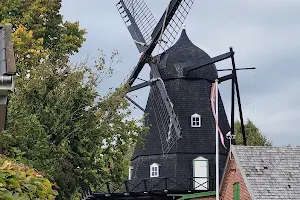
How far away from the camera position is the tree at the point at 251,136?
62934mm

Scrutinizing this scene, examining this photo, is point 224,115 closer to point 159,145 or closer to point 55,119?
point 159,145

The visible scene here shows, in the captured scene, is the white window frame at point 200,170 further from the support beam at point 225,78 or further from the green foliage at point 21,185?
the green foliage at point 21,185

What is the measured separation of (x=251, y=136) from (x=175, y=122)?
25.2 m

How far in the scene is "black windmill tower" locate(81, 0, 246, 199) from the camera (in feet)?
139

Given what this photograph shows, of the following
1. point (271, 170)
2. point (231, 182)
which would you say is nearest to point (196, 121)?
point (231, 182)

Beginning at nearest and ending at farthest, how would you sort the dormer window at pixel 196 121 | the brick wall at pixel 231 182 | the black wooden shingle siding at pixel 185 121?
the brick wall at pixel 231 182
the black wooden shingle siding at pixel 185 121
the dormer window at pixel 196 121

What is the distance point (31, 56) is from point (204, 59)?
478 inches

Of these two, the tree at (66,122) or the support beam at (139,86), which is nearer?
the tree at (66,122)

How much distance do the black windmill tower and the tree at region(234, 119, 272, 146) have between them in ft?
59.9

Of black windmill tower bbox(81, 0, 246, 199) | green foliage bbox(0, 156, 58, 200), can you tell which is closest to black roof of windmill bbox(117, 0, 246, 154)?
black windmill tower bbox(81, 0, 246, 199)

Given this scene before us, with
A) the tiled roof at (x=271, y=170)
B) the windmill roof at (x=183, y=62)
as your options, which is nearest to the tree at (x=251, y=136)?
the windmill roof at (x=183, y=62)

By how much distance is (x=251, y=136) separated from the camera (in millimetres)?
65188

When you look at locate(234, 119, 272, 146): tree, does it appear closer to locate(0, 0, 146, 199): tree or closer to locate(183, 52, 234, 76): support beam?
locate(183, 52, 234, 76): support beam

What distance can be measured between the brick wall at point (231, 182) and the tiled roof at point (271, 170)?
3.62 ft
